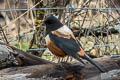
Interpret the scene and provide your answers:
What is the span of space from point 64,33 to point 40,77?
0.56 m

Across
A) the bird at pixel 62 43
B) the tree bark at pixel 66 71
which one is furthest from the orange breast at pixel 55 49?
the tree bark at pixel 66 71

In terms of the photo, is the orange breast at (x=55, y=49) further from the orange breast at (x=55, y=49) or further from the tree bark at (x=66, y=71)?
the tree bark at (x=66, y=71)

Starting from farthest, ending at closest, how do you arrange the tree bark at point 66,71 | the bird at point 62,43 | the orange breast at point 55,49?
the orange breast at point 55,49 → the bird at point 62,43 → the tree bark at point 66,71

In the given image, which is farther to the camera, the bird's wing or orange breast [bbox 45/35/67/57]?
orange breast [bbox 45/35/67/57]

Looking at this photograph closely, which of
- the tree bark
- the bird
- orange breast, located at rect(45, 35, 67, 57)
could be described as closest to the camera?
the tree bark

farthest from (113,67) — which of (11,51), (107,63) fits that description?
(11,51)

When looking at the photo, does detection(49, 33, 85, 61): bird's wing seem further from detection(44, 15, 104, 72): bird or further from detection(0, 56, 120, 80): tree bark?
detection(0, 56, 120, 80): tree bark

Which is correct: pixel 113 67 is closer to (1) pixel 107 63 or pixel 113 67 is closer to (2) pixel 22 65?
(1) pixel 107 63

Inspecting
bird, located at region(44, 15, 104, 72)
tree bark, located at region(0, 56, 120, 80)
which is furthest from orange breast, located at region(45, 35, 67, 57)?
tree bark, located at region(0, 56, 120, 80)

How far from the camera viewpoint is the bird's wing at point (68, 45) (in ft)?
9.06

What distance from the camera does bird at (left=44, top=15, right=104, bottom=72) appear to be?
275 cm

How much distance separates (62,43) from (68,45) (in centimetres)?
7

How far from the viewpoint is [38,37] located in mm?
4398

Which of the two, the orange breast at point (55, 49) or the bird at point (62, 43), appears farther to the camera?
the orange breast at point (55, 49)
